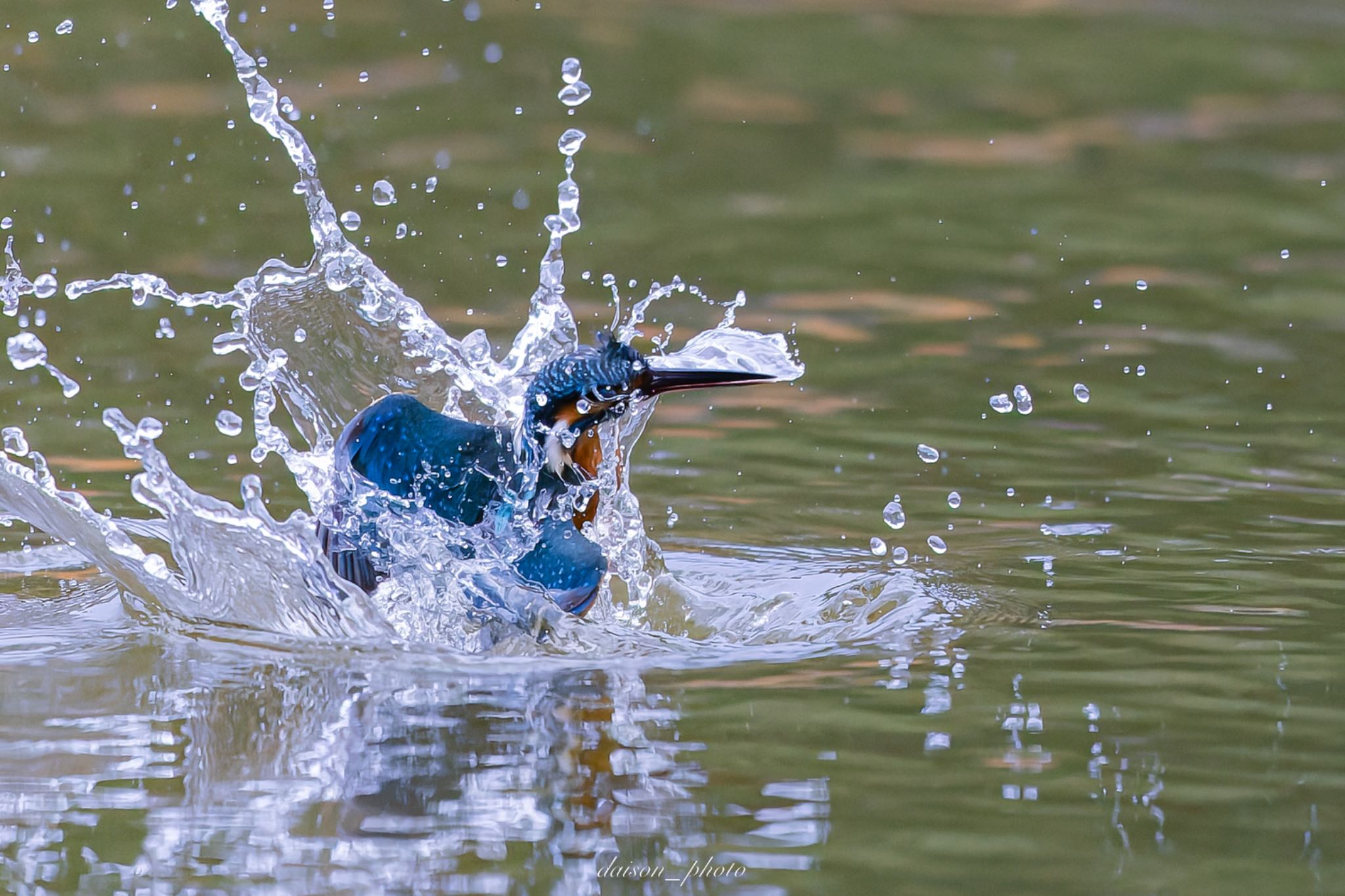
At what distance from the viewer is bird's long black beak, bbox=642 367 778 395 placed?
4.36 meters

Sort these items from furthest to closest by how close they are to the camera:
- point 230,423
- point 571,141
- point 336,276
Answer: point 336,276 < point 571,141 < point 230,423

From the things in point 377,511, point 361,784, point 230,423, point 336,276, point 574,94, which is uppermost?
point 574,94

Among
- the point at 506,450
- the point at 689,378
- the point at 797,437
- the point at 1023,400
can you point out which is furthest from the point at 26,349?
the point at 1023,400

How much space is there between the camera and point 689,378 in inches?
172

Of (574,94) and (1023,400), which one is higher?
(574,94)

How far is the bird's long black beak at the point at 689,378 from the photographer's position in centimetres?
436

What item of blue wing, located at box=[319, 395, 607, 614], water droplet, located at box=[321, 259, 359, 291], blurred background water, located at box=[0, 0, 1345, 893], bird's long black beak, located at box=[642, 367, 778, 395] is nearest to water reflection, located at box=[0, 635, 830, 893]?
blurred background water, located at box=[0, 0, 1345, 893]

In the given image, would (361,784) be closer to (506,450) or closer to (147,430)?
(506,450)

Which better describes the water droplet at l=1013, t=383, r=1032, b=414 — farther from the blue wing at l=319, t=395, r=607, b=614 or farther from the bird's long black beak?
the blue wing at l=319, t=395, r=607, b=614

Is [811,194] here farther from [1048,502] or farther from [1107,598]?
[1107,598]

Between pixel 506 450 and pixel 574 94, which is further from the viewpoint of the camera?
pixel 574 94

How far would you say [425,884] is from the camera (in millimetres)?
2740

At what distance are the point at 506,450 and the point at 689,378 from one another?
18.2 inches

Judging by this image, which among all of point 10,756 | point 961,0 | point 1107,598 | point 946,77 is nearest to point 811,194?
point 946,77
